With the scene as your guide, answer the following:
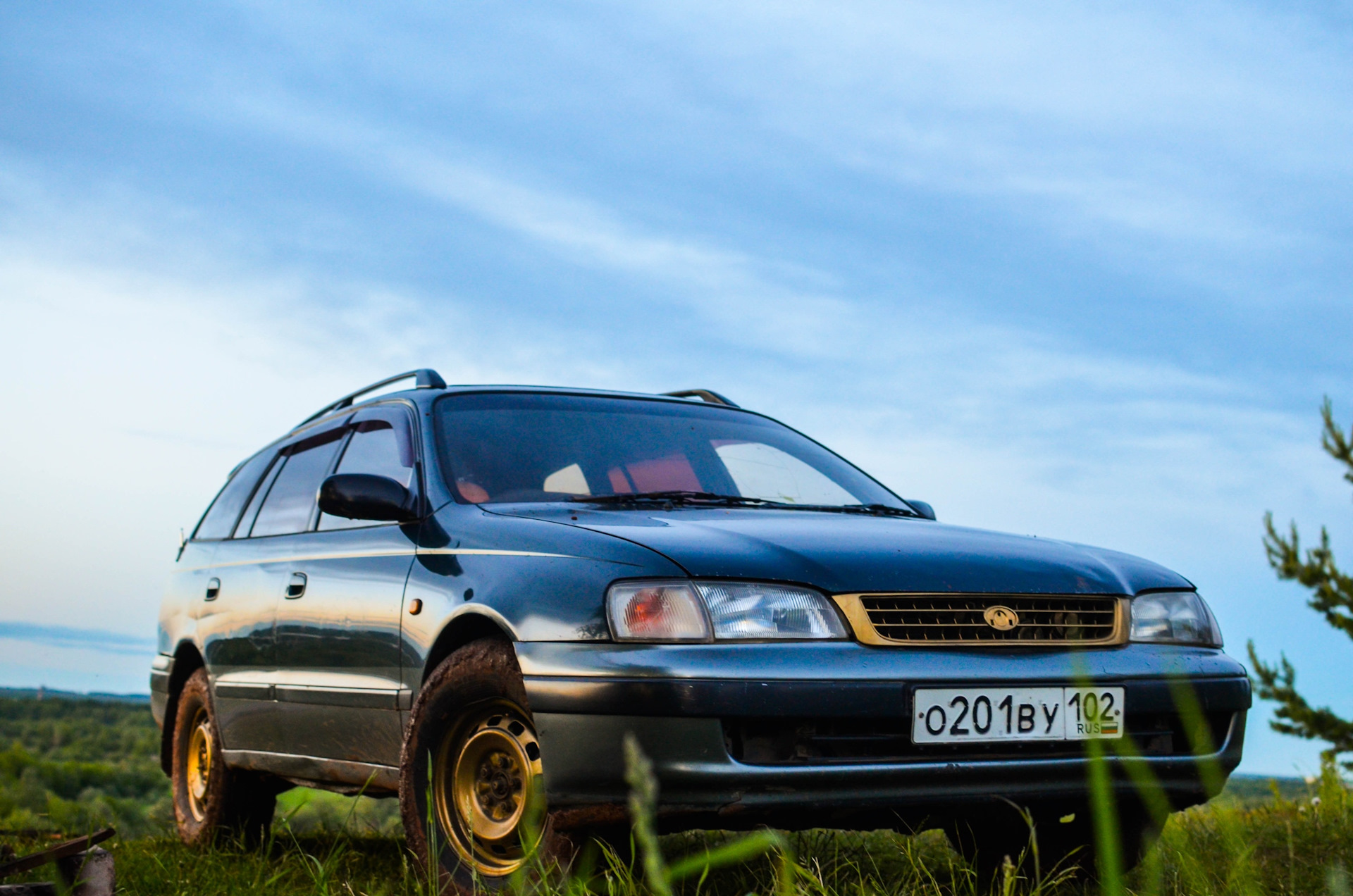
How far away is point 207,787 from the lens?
18.7ft

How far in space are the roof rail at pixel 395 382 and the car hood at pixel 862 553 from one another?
114 cm

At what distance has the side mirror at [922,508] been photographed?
4.98 m

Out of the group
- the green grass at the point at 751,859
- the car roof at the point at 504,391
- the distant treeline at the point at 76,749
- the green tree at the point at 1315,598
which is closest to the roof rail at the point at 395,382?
the car roof at the point at 504,391

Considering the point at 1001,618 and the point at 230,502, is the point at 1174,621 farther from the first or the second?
the point at 230,502

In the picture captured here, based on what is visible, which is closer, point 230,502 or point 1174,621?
point 1174,621

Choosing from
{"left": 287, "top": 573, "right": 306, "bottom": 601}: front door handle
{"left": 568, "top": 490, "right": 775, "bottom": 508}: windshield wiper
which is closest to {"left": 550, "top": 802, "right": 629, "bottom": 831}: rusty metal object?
{"left": 568, "top": 490, "right": 775, "bottom": 508}: windshield wiper

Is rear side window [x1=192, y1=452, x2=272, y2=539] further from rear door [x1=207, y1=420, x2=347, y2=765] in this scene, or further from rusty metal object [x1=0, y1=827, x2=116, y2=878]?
rusty metal object [x1=0, y1=827, x2=116, y2=878]

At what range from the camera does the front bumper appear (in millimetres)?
2984

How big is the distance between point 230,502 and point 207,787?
4.67 ft

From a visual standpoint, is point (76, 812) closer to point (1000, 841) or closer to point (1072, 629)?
point (1000, 841)

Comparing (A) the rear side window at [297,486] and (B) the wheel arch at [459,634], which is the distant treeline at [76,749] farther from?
(B) the wheel arch at [459,634]

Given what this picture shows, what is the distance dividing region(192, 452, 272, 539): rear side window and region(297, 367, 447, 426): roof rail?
0.38 metres

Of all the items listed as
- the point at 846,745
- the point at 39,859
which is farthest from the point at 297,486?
the point at 846,745

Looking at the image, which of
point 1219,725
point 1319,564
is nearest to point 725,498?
point 1219,725
